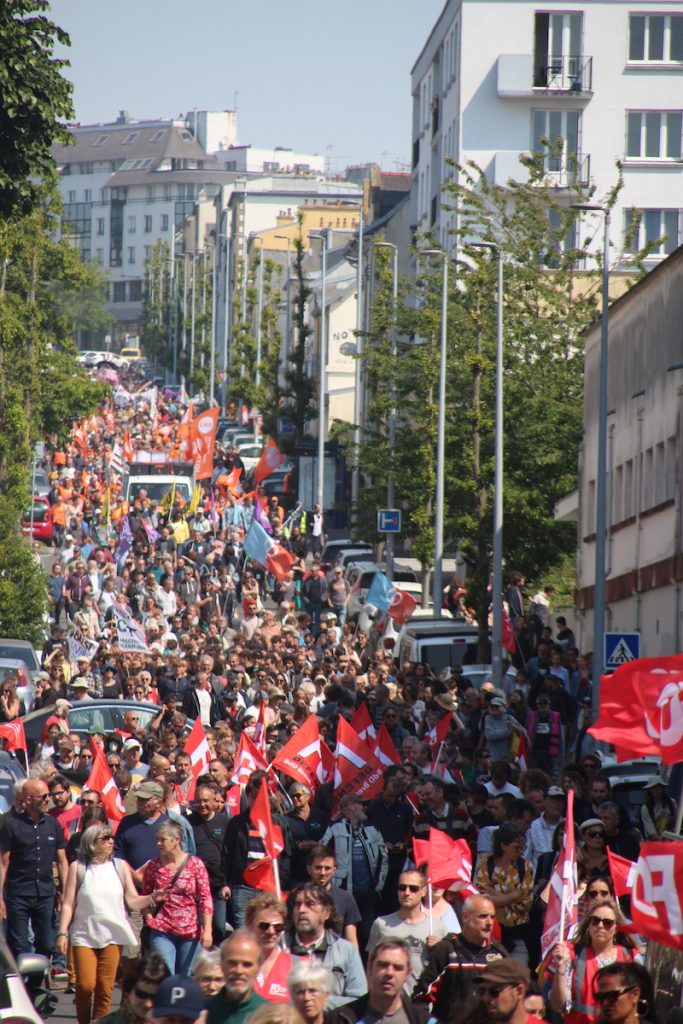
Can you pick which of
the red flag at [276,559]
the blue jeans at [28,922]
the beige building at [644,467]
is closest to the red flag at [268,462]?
the red flag at [276,559]

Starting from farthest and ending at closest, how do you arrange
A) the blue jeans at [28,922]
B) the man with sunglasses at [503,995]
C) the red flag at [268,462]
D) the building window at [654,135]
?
the building window at [654,135], the red flag at [268,462], the blue jeans at [28,922], the man with sunglasses at [503,995]

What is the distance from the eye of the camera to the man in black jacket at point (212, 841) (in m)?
14.7

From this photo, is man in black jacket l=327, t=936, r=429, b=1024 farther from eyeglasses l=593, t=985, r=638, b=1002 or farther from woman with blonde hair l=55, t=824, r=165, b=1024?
woman with blonde hair l=55, t=824, r=165, b=1024

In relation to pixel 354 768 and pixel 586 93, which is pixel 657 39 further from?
pixel 354 768

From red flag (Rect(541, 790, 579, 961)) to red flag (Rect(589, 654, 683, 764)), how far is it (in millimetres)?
929

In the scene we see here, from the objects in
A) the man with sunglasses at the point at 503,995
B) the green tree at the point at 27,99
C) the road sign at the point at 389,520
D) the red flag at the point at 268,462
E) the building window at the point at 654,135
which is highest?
the building window at the point at 654,135

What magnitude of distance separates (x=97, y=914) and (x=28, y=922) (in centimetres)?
187

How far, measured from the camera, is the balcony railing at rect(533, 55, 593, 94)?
2450 inches

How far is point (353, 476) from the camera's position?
69250 mm

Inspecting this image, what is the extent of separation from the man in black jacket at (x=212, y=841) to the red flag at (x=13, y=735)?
7066 millimetres

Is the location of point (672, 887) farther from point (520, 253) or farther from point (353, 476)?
point (353, 476)

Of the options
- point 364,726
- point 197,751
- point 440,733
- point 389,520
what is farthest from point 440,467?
point 197,751

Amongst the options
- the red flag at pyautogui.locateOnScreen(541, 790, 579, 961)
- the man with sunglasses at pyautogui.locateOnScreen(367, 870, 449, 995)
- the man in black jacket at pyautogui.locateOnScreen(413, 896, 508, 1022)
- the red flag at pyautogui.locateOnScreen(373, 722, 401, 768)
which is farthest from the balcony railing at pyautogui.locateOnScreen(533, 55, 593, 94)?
the man in black jacket at pyautogui.locateOnScreen(413, 896, 508, 1022)

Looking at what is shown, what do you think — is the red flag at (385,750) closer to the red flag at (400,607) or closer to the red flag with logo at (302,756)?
the red flag with logo at (302,756)
